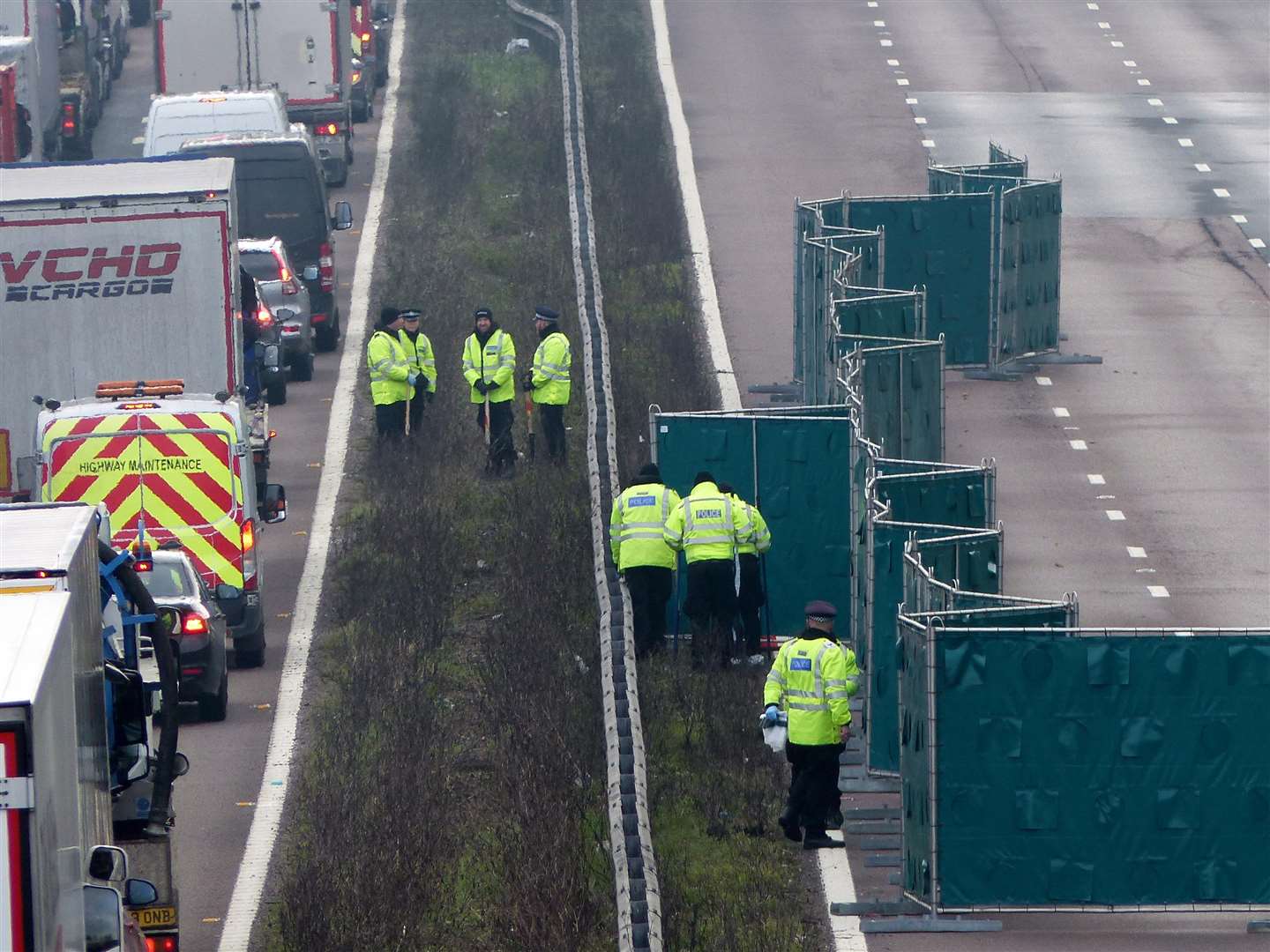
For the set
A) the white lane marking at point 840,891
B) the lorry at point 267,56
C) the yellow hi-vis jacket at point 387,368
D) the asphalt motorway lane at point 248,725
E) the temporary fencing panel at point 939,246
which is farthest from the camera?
the lorry at point 267,56

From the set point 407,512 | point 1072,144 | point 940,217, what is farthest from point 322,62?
point 407,512

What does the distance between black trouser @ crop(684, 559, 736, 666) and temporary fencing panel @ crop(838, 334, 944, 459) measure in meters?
2.41

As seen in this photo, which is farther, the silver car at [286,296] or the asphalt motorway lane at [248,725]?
the silver car at [286,296]

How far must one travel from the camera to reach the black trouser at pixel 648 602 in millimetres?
18172

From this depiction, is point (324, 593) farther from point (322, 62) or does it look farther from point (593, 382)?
point (322, 62)

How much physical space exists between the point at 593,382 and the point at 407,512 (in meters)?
2.47

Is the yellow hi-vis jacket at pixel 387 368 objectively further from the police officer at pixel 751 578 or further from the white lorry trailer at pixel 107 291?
the police officer at pixel 751 578

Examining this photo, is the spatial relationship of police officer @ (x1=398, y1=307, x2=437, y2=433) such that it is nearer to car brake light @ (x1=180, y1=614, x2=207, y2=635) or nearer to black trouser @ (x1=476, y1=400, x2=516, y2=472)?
black trouser @ (x1=476, y1=400, x2=516, y2=472)

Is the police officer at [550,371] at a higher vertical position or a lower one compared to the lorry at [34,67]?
lower

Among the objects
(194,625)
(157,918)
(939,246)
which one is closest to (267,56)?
(939,246)

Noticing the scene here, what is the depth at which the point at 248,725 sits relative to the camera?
56.8ft

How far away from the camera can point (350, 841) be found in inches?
547

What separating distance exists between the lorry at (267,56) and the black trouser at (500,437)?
13994 mm

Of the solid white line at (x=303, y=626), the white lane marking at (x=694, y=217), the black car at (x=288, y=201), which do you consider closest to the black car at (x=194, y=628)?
the solid white line at (x=303, y=626)
